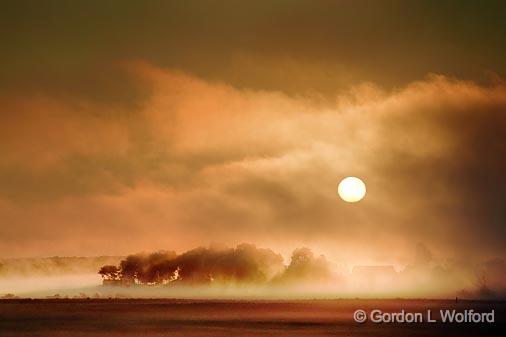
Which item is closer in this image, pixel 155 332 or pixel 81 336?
pixel 81 336

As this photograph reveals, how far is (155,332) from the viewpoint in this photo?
167 metres

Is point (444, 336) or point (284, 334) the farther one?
point (284, 334)

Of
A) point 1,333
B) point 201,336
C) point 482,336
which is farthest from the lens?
point 1,333

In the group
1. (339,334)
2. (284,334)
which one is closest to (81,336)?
(284,334)

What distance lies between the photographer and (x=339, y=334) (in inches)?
6447

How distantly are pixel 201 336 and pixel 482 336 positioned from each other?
57.2 metres

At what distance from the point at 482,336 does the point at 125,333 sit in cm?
7875

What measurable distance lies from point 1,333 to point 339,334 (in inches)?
3028

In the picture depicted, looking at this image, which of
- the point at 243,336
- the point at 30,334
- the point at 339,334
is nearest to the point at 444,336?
the point at 339,334

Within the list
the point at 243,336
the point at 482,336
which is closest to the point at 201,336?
the point at 243,336

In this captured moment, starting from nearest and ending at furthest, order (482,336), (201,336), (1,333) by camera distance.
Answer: (482,336) < (201,336) < (1,333)

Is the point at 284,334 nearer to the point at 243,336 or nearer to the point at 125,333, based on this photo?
the point at 243,336

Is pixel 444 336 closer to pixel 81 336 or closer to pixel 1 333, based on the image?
pixel 81 336

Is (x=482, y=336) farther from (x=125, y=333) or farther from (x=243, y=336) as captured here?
(x=125, y=333)
